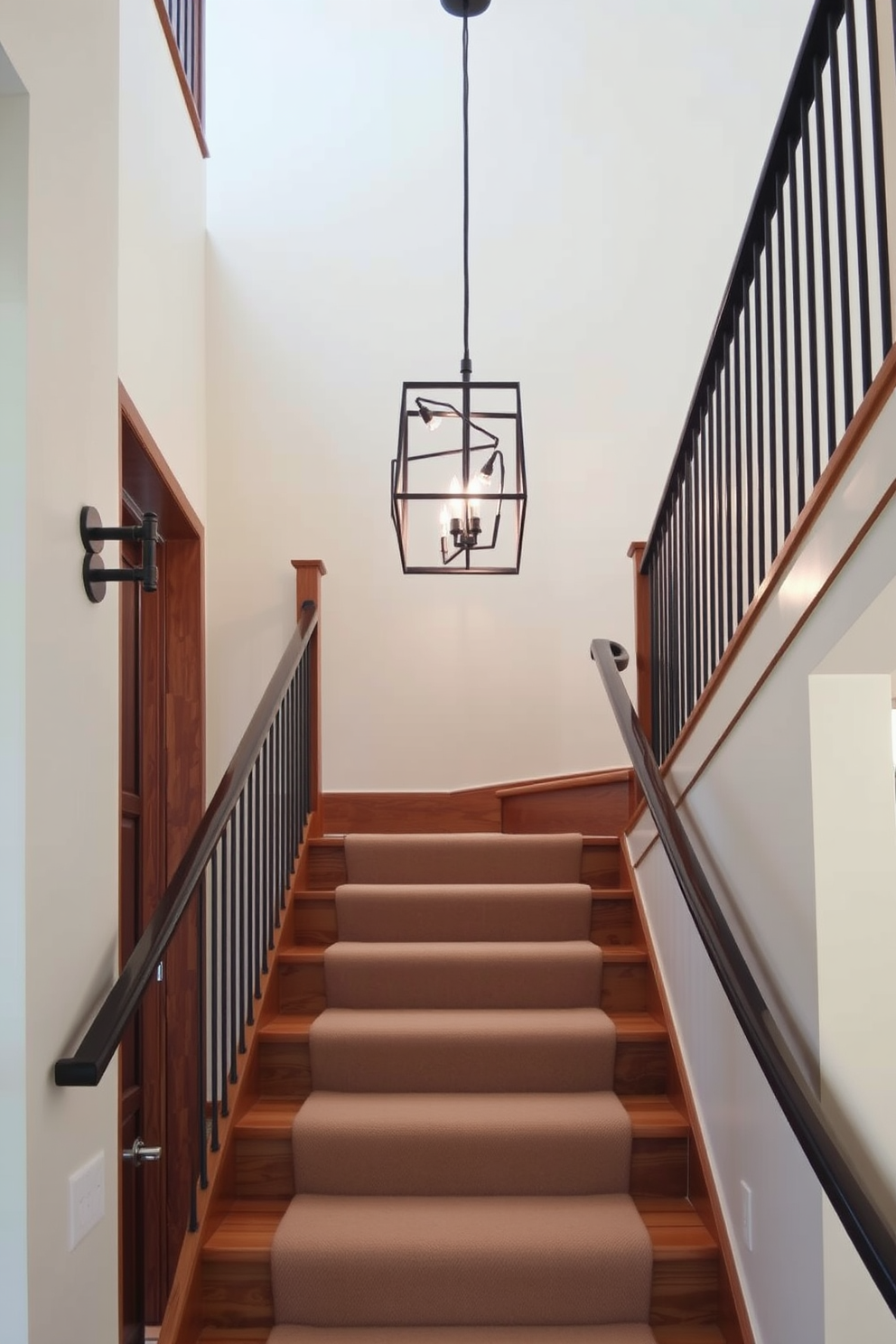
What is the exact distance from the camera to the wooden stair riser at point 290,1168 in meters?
2.98

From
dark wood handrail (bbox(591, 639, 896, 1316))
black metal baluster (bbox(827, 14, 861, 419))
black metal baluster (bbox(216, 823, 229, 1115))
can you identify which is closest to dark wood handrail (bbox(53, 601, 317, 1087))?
black metal baluster (bbox(216, 823, 229, 1115))

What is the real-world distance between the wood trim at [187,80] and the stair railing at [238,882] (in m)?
1.89

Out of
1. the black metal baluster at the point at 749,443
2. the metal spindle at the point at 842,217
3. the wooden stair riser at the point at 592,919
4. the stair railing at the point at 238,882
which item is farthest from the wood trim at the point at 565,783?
the metal spindle at the point at 842,217

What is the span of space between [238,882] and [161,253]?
7.03ft

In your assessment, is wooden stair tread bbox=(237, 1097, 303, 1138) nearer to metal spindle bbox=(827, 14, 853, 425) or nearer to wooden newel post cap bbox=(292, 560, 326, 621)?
wooden newel post cap bbox=(292, 560, 326, 621)

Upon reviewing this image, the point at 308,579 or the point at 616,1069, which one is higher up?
the point at 308,579

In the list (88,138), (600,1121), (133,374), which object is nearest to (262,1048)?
(600,1121)

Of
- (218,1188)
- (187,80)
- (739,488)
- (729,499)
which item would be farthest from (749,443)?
(187,80)

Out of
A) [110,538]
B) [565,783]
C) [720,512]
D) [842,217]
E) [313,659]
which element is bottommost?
[565,783]

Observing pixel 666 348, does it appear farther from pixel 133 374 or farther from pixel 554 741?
pixel 133 374

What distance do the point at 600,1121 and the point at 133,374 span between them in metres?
2.49

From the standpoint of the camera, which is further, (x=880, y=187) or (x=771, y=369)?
(x=771, y=369)

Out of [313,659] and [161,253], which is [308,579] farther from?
[161,253]

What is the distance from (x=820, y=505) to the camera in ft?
6.79
